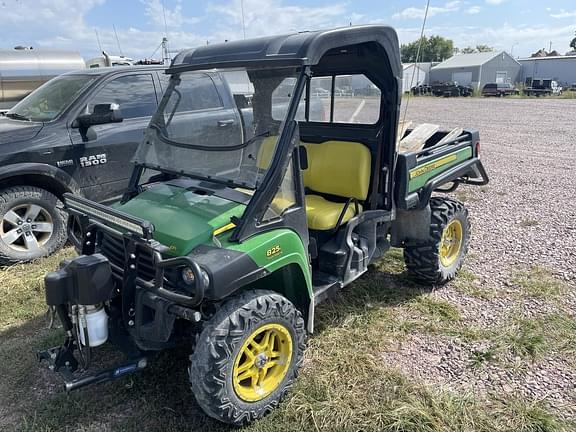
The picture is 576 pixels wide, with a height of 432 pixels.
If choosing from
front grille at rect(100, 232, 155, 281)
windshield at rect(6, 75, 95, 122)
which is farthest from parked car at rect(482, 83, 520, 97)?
front grille at rect(100, 232, 155, 281)

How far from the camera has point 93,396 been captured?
2906mm

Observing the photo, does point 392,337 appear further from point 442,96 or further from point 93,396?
point 442,96

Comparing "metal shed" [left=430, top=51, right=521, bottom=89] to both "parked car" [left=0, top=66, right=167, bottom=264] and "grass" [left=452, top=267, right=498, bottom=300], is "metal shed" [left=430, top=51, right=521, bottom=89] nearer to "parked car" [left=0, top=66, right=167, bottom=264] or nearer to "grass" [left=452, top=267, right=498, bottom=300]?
"grass" [left=452, top=267, right=498, bottom=300]

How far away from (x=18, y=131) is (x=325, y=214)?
3354 mm

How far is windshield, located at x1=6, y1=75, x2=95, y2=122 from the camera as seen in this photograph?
16.5 ft

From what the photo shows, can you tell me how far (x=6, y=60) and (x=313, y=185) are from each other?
9.63 meters

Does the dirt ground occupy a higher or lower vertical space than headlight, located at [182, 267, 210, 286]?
lower

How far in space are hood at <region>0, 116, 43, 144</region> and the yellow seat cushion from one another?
3025mm

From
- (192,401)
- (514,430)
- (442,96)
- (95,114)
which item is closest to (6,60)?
(95,114)

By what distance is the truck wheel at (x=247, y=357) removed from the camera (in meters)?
2.36

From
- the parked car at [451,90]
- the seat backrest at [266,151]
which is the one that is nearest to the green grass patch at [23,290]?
the seat backrest at [266,151]

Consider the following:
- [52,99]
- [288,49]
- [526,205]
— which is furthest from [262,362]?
[526,205]

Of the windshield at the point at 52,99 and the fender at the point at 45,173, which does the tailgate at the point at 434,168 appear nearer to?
the fender at the point at 45,173

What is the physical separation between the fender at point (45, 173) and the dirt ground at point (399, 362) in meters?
0.73
